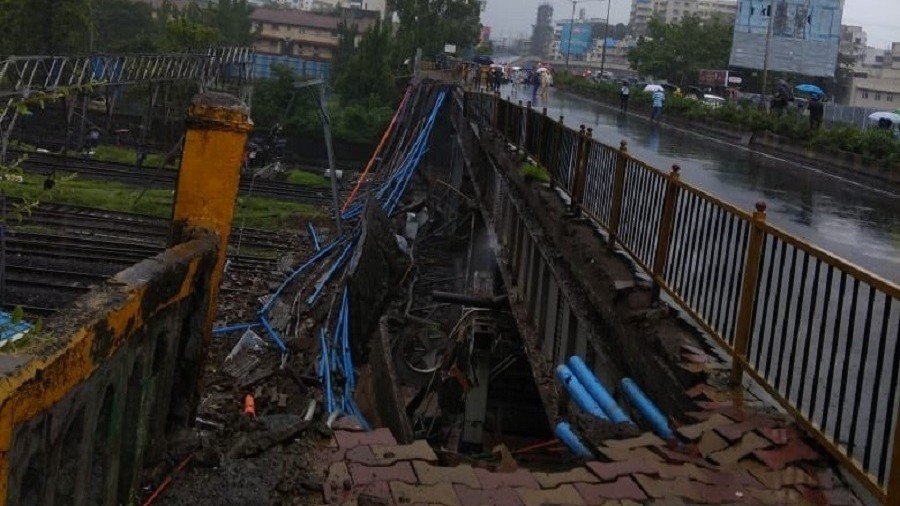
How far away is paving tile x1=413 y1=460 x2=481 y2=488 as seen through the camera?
14.4ft

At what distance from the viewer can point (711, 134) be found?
31.3 m

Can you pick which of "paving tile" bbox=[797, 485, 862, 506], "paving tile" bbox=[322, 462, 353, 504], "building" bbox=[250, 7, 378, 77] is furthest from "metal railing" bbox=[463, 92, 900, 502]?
"building" bbox=[250, 7, 378, 77]

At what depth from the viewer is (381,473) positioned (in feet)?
14.5

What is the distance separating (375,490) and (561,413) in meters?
4.49

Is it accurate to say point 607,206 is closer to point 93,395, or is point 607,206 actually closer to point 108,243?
point 93,395

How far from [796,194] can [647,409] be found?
10935 millimetres

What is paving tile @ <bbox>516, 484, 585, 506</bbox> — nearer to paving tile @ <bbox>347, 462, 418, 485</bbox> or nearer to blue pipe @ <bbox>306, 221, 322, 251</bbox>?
paving tile @ <bbox>347, 462, 418, 485</bbox>

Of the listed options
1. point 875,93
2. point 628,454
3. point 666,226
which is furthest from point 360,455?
point 875,93

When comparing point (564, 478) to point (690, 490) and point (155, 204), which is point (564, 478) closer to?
point (690, 490)

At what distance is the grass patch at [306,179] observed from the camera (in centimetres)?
3428

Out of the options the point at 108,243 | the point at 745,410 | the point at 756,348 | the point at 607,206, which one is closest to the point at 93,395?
the point at 745,410

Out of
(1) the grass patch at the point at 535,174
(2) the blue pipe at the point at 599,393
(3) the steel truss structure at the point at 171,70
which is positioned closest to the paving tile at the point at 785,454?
(2) the blue pipe at the point at 599,393

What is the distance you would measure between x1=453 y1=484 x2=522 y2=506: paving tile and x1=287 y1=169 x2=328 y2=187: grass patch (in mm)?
29971

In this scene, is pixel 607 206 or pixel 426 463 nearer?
pixel 426 463
